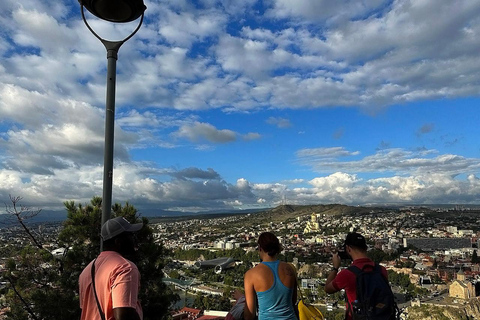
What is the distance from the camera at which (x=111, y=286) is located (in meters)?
1.37

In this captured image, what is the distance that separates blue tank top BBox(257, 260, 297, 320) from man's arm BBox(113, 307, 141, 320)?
0.97 metres

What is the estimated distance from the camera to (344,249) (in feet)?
7.59

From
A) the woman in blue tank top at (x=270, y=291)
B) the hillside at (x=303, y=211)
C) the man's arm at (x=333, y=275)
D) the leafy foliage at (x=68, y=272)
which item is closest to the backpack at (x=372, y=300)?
the man's arm at (x=333, y=275)

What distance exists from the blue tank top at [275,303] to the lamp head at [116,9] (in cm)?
176

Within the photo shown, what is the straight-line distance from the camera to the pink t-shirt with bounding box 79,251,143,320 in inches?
52.7

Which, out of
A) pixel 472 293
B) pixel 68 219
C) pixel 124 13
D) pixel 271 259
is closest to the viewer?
pixel 124 13

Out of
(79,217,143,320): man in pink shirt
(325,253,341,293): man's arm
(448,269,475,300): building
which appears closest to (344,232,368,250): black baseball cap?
(325,253,341,293): man's arm

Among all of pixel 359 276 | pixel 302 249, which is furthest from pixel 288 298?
pixel 302 249

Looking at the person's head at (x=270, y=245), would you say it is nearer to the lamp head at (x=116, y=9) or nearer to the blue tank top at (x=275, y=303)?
the blue tank top at (x=275, y=303)

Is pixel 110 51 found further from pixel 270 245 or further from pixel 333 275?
pixel 333 275

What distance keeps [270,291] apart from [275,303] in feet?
0.26

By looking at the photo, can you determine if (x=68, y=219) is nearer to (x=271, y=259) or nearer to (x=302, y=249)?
(x=271, y=259)

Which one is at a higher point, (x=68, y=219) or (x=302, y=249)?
(x=68, y=219)

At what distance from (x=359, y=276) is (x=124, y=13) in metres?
2.03
